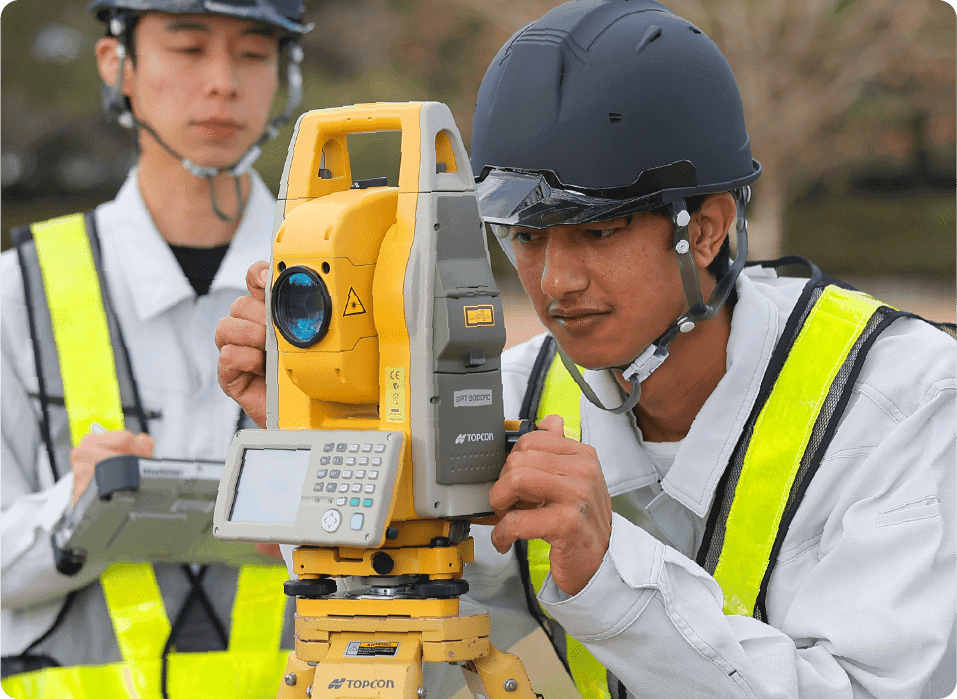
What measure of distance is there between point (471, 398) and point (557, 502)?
0.86 ft

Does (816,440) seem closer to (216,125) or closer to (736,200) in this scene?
(736,200)

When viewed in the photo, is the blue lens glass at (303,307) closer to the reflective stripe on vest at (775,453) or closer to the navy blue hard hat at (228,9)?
the reflective stripe on vest at (775,453)

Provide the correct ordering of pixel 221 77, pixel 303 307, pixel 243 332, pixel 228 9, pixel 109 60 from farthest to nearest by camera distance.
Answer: pixel 109 60 < pixel 221 77 < pixel 228 9 < pixel 243 332 < pixel 303 307

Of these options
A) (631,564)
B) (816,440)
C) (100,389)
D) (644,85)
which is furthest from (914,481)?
(100,389)

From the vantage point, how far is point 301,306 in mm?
2199

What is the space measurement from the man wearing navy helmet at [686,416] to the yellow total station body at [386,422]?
145 millimetres

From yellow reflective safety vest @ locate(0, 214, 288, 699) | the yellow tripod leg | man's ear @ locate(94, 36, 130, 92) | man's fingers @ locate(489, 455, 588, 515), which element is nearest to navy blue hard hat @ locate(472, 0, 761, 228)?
man's fingers @ locate(489, 455, 588, 515)

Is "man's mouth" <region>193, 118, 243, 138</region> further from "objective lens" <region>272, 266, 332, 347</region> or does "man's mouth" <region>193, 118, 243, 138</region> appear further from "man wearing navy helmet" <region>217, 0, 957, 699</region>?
"objective lens" <region>272, 266, 332, 347</region>

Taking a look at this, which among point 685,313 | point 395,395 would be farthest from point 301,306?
point 685,313

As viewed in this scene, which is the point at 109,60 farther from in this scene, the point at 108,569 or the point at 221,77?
the point at 108,569

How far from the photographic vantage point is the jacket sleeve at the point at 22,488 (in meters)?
3.64

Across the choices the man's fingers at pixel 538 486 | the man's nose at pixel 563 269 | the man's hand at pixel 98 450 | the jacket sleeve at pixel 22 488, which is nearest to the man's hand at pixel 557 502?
the man's fingers at pixel 538 486

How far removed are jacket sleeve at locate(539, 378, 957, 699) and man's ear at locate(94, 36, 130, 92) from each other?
3.00 metres

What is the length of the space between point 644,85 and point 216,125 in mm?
2063
